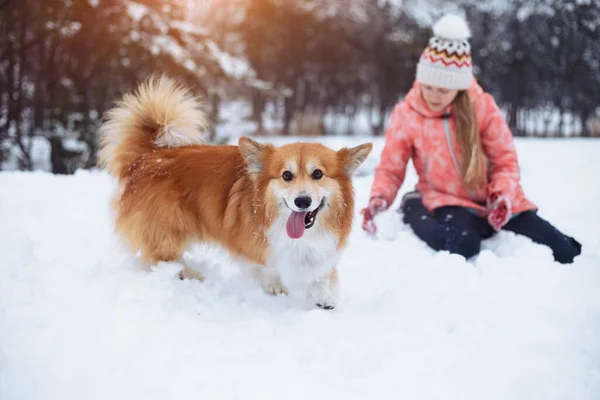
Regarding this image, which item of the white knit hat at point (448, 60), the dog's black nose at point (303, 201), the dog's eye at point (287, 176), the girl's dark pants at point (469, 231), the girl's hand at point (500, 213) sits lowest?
the girl's dark pants at point (469, 231)

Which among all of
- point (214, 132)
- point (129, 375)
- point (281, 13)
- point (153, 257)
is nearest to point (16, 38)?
point (214, 132)

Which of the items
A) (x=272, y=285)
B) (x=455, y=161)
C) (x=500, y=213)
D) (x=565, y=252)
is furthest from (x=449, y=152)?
(x=272, y=285)

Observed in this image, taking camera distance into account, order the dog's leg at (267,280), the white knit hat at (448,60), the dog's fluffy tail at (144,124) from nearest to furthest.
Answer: the dog's leg at (267,280)
the dog's fluffy tail at (144,124)
the white knit hat at (448,60)

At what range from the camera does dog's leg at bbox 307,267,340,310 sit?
85.7 inches

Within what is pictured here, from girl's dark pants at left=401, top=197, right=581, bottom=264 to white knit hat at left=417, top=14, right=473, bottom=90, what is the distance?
85 cm

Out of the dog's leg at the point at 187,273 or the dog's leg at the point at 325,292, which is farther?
the dog's leg at the point at 187,273

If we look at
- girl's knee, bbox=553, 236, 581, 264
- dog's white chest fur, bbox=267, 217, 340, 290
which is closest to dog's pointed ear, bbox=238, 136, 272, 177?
dog's white chest fur, bbox=267, 217, 340, 290

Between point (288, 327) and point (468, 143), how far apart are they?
1.77 metres

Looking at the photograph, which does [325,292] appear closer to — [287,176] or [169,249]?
[287,176]

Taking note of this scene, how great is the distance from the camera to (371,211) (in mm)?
2977

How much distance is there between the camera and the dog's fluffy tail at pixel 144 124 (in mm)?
2453

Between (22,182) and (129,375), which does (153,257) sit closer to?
(129,375)

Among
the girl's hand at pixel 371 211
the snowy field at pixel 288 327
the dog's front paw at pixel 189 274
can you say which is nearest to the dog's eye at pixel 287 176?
the snowy field at pixel 288 327

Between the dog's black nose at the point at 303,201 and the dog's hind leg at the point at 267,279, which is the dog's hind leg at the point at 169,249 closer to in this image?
the dog's hind leg at the point at 267,279
